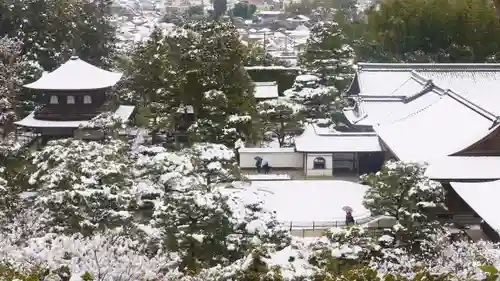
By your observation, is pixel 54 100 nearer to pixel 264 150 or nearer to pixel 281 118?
pixel 264 150

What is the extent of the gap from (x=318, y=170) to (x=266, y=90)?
8.75 m

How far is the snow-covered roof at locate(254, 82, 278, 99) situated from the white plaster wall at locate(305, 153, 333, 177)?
6895mm

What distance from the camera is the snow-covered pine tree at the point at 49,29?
98.9 feet

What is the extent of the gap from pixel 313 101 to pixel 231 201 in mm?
14679

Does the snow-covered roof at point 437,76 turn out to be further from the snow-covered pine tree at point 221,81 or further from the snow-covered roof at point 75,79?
the snow-covered roof at point 75,79

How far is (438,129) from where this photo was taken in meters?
18.8

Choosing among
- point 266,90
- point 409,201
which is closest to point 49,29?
point 266,90

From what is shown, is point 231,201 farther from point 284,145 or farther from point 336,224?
point 284,145

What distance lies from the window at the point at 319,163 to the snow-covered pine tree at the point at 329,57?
283 inches

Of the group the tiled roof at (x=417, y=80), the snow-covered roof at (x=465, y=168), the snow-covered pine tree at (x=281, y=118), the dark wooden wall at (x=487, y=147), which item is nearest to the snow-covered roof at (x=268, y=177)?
the snow-covered pine tree at (x=281, y=118)

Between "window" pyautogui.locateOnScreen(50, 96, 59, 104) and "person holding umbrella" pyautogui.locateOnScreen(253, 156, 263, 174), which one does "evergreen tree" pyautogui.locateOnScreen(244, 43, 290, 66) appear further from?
"person holding umbrella" pyautogui.locateOnScreen(253, 156, 263, 174)

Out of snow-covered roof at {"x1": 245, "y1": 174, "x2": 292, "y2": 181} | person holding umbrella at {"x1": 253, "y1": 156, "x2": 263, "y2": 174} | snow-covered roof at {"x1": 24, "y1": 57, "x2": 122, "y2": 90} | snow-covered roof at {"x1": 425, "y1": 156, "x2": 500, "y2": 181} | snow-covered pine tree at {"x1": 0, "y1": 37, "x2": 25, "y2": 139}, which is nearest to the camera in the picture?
snow-covered roof at {"x1": 425, "y1": 156, "x2": 500, "y2": 181}

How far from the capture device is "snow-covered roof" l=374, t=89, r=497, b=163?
17375mm

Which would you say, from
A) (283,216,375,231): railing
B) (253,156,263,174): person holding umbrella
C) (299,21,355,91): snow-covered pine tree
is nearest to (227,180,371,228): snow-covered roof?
(283,216,375,231): railing
